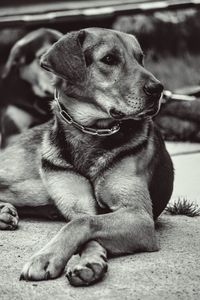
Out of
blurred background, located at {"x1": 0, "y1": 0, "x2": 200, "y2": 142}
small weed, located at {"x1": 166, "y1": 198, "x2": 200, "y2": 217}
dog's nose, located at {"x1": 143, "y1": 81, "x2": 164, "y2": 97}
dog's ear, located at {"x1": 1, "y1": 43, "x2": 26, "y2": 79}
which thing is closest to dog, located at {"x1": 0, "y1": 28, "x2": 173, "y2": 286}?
dog's nose, located at {"x1": 143, "y1": 81, "x2": 164, "y2": 97}

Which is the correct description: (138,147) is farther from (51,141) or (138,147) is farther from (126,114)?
(51,141)

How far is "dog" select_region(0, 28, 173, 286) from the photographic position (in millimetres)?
4312

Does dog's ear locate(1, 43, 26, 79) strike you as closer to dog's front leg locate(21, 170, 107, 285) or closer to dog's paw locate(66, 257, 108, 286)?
dog's front leg locate(21, 170, 107, 285)

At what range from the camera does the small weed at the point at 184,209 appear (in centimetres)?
558

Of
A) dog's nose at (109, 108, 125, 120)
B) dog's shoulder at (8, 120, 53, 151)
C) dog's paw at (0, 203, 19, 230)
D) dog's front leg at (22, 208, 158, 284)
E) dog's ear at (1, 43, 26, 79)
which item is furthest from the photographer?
dog's ear at (1, 43, 26, 79)

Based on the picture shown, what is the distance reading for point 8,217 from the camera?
5.00 meters

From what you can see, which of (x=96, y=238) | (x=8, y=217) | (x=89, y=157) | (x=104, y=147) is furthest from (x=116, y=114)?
(x=8, y=217)

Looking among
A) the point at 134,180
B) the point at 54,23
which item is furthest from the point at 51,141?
the point at 54,23

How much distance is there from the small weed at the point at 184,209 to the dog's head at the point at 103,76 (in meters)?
1.25

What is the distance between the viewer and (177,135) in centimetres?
908

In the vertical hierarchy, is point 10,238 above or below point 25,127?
above

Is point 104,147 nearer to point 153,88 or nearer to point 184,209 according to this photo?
point 153,88

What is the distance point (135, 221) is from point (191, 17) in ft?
20.5

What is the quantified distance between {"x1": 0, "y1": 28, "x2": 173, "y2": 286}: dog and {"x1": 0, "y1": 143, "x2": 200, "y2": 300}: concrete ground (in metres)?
0.17
